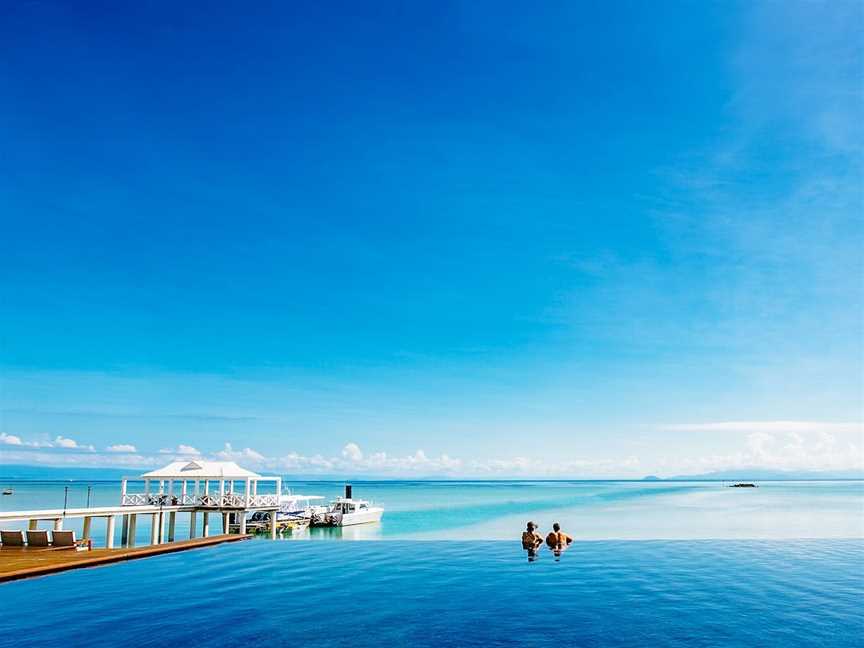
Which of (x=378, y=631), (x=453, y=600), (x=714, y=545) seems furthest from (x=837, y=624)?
(x=714, y=545)

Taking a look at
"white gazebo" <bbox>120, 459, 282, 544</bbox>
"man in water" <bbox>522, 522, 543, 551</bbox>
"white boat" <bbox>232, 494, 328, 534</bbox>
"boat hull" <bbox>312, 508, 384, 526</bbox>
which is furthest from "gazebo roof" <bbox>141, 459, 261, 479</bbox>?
"man in water" <bbox>522, 522, 543, 551</bbox>

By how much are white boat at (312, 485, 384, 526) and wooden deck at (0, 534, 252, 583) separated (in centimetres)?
3103

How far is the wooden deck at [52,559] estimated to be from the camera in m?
21.4

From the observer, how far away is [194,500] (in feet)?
141

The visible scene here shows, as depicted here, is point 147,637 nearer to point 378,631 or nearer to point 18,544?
point 378,631

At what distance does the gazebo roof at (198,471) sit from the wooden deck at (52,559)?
505 inches

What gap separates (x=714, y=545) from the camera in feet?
117

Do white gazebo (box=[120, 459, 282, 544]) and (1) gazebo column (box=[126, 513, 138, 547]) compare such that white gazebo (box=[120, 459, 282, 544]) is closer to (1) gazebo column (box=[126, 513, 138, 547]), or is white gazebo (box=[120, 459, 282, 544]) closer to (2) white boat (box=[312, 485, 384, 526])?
(1) gazebo column (box=[126, 513, 138, 547])

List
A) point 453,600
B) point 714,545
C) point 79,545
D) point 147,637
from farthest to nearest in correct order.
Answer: point 714,545 → point 79,545 → point 453,600 → point 147,637

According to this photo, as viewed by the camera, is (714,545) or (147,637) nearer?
(147,637)

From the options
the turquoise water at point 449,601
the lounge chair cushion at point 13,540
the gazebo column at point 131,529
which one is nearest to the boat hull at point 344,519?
the gazebo column at point 131,529

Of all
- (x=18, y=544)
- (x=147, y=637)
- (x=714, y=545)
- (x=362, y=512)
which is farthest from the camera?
(x=362, y=512)

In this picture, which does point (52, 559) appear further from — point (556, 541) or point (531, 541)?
point (556, 541)

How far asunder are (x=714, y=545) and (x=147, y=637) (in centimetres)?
3276
